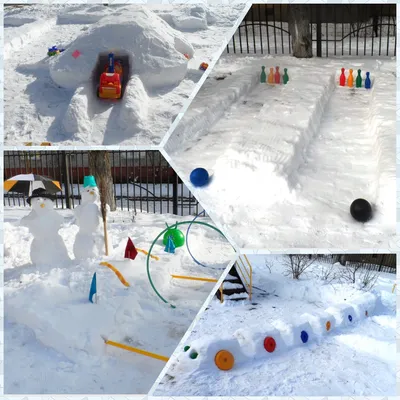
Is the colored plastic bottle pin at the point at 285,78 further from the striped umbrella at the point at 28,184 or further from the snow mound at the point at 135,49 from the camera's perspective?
the striped umbrella at the point at 28,184

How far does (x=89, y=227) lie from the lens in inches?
108

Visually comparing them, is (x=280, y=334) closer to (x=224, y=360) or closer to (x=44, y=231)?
(x=224, y=360)

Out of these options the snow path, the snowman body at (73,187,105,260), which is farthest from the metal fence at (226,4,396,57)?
the snowman body at (73,187,105,260)

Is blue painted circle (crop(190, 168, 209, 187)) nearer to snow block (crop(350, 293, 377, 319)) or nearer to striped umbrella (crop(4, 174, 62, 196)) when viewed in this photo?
striped umbrella (crop(4, 174, 62, 196))

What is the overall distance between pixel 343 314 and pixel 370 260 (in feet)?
0.92

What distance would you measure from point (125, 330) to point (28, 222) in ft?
2.49

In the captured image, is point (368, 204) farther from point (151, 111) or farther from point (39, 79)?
point (39, 79)

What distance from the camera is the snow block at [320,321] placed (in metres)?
2.46

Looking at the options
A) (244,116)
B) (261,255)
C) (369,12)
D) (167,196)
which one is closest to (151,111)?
(167,196)

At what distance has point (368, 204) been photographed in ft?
9.95

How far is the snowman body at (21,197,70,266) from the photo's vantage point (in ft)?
8.91

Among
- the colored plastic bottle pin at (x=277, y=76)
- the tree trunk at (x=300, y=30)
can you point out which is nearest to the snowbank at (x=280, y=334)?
the colored plastic bottle pin at (x=277, y=76)

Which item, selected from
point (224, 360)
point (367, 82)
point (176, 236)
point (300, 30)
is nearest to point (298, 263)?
point (224, 360)

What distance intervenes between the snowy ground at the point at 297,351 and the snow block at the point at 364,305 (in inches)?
0.7
